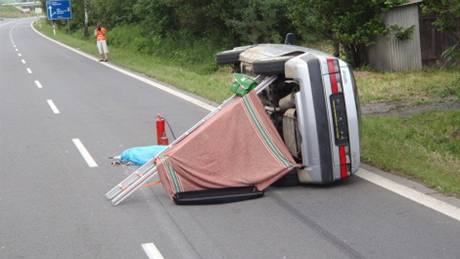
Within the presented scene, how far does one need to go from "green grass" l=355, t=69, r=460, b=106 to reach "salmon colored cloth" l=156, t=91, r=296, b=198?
21.4 ft

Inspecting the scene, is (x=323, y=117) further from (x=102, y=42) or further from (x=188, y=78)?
(x=102, y=42)

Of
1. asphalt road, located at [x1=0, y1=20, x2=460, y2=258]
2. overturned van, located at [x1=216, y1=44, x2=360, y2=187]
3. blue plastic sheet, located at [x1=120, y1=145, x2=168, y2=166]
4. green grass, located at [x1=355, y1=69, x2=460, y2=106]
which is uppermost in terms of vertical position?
overturned van, located at [x1=216, y1=44, x2=360, y2=187]

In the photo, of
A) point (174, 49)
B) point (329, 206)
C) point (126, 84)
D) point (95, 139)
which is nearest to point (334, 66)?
point (329, 206)

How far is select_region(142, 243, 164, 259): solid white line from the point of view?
19.0 ft

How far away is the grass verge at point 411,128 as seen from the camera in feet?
26.5

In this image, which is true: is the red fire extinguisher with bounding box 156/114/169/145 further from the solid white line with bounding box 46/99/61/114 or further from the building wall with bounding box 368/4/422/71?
the building wall with bounding box 368/4/422/71

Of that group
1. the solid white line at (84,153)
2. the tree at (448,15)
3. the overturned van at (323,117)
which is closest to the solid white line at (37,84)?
the solid white line at (84,153)

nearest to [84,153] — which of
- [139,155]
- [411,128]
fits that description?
[139,155]

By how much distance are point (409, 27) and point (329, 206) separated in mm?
14120

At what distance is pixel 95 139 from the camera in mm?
11516

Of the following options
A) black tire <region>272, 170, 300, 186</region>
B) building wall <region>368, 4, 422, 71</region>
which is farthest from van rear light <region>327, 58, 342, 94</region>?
building wall <region>368, 4, 422, 71</region>

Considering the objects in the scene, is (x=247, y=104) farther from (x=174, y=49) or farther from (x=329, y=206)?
(x=174, y=49)

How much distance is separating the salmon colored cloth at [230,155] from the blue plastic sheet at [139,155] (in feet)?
6.29

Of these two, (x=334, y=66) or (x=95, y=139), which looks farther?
(x=95, y=139)
